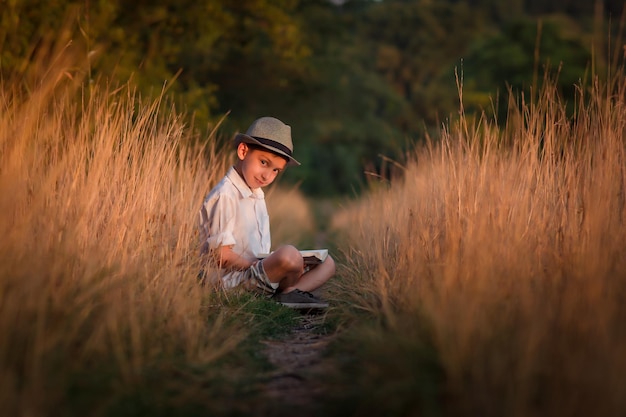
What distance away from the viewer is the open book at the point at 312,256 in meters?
4.38

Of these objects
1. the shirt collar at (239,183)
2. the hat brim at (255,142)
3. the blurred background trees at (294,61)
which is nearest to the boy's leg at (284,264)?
the shirt collar at (239,183)

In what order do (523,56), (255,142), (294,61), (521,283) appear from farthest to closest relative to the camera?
(523,56)
(294,61)
(255,142)
(521,283)

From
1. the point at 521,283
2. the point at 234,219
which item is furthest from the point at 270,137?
the point at 521,283

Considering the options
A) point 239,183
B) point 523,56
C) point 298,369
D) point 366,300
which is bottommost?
point 298,369

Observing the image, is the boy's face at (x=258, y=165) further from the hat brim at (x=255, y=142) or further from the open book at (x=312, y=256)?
the open book at (x=312, y=256)

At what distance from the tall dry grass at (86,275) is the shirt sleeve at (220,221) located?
16 cm

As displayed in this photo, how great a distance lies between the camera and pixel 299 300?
4188 millimetres

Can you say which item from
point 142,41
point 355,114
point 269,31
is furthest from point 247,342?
point 355,114

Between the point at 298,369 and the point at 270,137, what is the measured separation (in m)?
1.91

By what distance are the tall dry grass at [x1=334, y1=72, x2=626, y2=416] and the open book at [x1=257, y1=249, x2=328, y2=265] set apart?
0.23 m

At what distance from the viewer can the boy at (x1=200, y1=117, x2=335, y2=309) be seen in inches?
163

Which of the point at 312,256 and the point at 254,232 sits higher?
the point at 254,232

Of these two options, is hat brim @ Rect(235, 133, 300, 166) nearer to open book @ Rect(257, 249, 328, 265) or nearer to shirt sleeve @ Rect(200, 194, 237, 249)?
shirt sleeve @ Rect(200, 194, 237, 249)

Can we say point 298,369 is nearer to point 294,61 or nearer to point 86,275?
point 86,275
